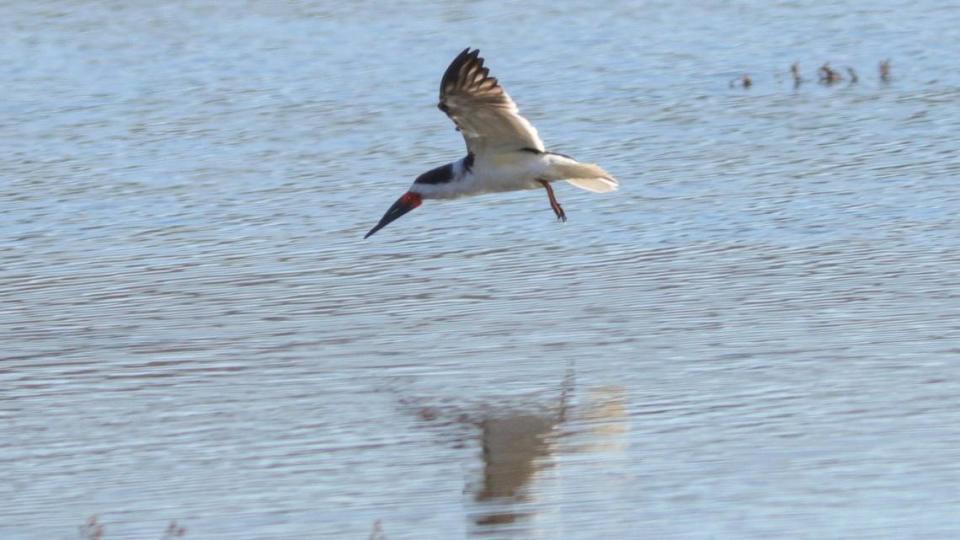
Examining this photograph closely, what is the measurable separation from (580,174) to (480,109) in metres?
0.88

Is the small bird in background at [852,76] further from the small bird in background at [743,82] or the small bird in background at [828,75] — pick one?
the small bird in background at [743,82]

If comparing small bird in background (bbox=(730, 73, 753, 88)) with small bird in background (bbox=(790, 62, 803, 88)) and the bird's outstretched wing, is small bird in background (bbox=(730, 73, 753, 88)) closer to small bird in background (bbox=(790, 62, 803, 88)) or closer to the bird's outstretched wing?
small bird in background (bbox=(790, 62, 803, 88))

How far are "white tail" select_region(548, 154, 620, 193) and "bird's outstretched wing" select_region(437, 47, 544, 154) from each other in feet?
0.37

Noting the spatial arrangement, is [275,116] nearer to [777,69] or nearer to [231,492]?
[777,69]

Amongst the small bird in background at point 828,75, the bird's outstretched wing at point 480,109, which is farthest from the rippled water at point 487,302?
the bird's outstretched wing at point 480,109

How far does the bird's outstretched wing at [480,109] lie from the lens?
9.21 metres

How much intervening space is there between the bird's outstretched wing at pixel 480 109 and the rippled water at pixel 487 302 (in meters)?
0.62

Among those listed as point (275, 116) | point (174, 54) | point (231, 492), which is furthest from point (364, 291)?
point (174, 54)

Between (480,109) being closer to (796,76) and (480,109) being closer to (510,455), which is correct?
(510,455)

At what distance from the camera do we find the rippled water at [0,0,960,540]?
6.86 metres

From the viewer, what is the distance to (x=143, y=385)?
8.35 metres

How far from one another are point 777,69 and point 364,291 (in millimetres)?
6818

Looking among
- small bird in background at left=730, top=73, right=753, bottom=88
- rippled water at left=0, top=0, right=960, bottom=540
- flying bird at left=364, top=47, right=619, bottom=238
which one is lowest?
small bird in background at left=730, top=73, right=753, bottom=88

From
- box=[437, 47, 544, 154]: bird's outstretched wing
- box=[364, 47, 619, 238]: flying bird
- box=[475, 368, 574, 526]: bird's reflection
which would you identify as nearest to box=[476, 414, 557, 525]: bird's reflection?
box=[475, 368, 574, 526]: bird's reflection
